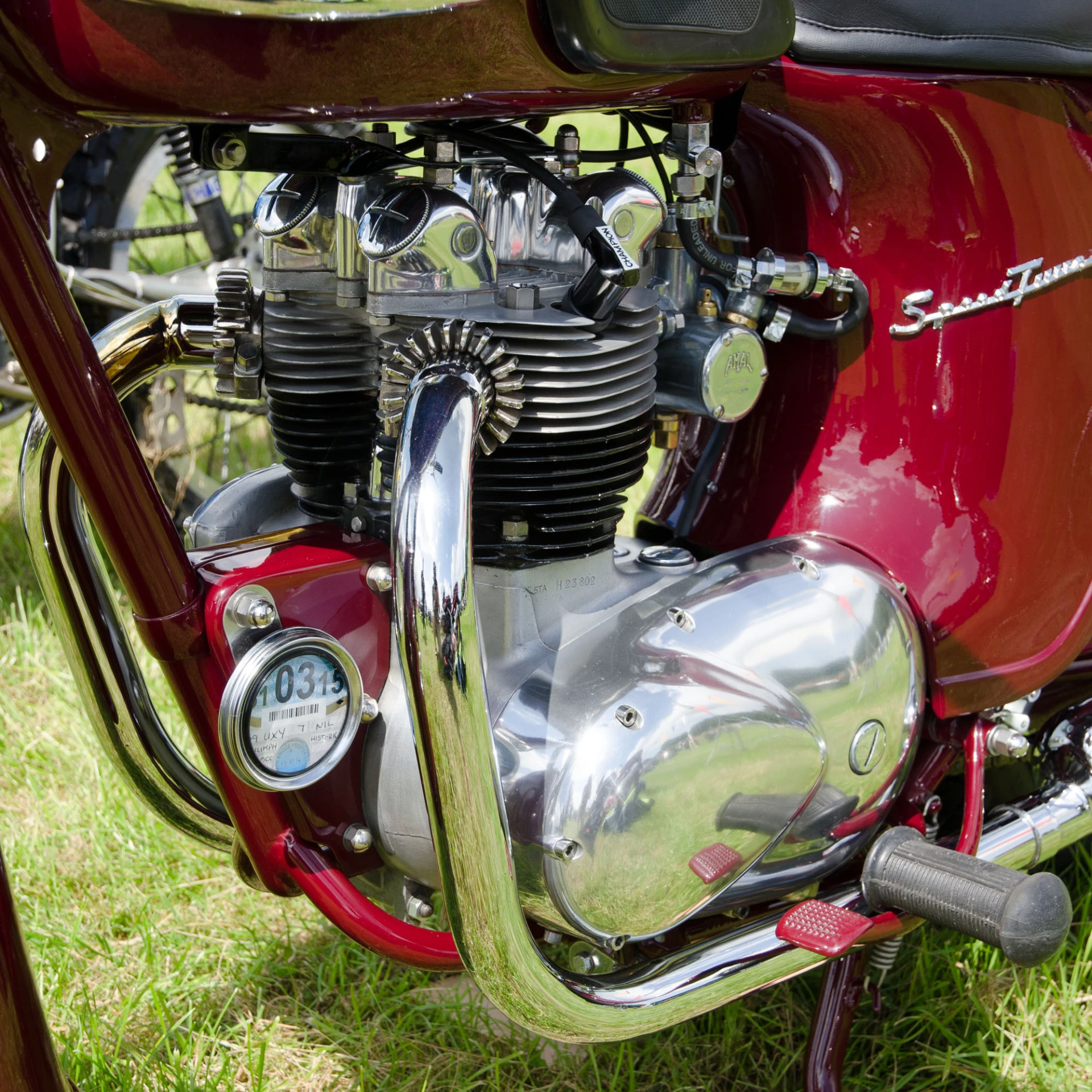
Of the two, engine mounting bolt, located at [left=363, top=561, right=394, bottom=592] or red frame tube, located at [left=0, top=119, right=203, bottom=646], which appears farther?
engine mounting bolt, located at [left=363, top=561, right=394, bottom=592]

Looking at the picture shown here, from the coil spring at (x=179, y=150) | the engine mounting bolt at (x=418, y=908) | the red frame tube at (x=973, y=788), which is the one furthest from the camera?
the coil spring at (x=179, y=150)

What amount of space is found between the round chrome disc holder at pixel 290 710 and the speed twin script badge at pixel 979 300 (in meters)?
0.69

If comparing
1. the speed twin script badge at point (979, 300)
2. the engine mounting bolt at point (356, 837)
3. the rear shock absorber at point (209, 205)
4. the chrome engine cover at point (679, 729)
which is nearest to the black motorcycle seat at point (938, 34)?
the speed twin script badge at point (979, 300)

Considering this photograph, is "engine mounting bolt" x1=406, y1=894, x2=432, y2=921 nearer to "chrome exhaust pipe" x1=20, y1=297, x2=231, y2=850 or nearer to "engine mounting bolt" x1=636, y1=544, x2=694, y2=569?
"chrome exhaust pipe" x1=20, y1=297, x2=231, y2=850

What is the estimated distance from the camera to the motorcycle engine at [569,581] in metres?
1.15

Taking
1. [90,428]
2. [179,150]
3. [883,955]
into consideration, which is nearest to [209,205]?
[179,150]

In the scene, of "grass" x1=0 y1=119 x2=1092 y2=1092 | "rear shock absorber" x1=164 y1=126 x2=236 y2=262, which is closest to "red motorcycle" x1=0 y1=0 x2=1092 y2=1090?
"grass" x1=0 y1=119 x2=1092 y2=1092

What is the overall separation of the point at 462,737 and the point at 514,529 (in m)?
0.24

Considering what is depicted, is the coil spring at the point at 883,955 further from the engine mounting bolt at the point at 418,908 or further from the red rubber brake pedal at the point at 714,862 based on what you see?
the engine mounting bolt at the point at 418,908

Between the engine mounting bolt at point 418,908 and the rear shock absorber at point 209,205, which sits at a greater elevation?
the rear shock absorber at point 209,205

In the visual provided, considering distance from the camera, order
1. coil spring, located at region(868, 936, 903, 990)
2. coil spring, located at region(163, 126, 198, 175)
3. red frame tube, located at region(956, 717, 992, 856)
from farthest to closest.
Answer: coil spring, located at region(163, 126, 198, 175) < coil spring, located at region(868, 936, 903, 990) < red frame tube, located at region(956, 717, 992, 856)

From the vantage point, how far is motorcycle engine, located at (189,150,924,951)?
1146 millimetres

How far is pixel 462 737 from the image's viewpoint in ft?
3.43

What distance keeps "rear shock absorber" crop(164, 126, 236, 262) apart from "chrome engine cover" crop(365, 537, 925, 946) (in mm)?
1737
